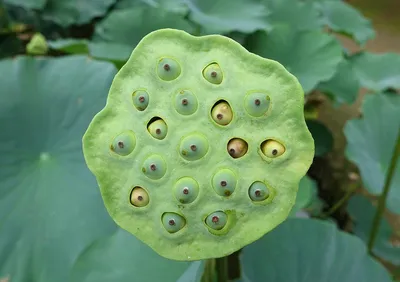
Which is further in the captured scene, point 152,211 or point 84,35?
point 84,35

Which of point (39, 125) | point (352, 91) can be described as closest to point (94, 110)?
point (39, 125)

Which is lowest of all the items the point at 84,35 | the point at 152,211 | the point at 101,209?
the point at 84,35

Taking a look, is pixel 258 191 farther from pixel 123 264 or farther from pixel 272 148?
pixel 123 264

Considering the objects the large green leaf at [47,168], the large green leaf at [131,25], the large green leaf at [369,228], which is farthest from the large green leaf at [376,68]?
the large green leaf at [47,168]

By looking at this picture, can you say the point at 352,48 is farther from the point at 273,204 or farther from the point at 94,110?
the point at 273,204

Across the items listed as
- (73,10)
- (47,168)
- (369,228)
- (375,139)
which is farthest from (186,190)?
(73,10)

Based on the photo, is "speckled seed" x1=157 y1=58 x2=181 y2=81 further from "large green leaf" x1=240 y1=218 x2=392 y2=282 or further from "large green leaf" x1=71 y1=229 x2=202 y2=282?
"large green leaf" x1=240 y1=218 x2=392 y2=282

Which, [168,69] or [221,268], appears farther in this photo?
[221,268]
